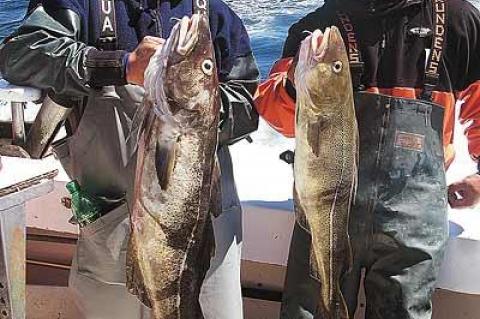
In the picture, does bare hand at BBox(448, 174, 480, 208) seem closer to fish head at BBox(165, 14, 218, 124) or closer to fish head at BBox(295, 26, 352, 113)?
fish head at BBox(295, 26, 352, 113)

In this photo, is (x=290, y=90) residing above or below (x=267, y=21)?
above

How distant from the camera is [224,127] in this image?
240 centimetres

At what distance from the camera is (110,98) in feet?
7.60

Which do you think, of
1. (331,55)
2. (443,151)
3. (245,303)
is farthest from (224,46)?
(245,303)

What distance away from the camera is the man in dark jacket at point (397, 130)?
2607 millimetres

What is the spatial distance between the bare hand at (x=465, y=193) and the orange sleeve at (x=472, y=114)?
93mm

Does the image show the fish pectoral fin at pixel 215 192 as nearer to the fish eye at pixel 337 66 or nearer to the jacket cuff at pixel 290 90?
the fish eye at pixel 337 66

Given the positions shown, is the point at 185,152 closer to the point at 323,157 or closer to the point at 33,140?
the point at 323,157

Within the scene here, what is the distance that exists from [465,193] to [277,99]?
81cm

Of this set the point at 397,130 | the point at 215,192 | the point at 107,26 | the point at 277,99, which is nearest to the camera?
the point at 215,192

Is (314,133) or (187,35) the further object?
(314,133)

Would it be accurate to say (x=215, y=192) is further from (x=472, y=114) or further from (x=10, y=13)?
(x=10, y=13)

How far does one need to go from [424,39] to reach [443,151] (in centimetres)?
40

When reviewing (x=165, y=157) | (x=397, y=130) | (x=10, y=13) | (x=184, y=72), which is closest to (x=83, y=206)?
(x=165, y=157)
